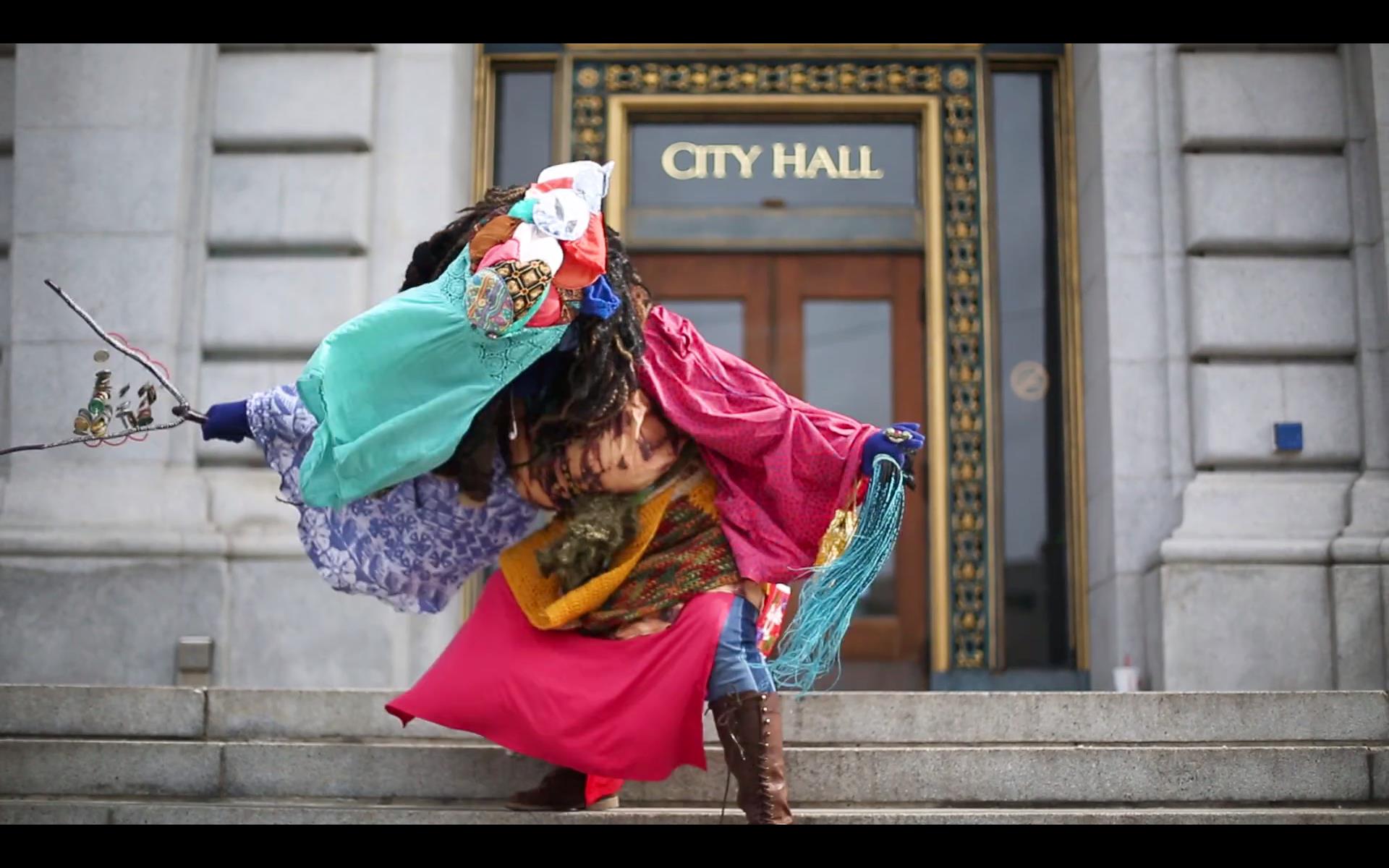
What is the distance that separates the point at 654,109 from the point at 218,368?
2.93 m

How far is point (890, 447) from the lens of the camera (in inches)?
192

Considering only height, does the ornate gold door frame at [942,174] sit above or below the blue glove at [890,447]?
above

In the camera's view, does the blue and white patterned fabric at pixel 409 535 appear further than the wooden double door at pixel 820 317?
No

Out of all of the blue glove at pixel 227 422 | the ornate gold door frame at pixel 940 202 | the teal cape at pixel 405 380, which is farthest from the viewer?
the ornate gold door frame at pixel 940 202

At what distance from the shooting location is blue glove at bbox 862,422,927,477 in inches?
191

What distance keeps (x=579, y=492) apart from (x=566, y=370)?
1.32 feet

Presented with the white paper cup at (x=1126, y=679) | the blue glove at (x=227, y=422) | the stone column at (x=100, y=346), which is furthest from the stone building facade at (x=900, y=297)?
the blue glove at (x=227, y=422)

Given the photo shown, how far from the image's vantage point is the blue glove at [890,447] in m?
4.84

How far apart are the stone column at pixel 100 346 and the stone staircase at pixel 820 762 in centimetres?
214

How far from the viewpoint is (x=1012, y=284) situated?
9.42 metres

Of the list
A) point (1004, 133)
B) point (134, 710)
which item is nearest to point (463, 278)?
point (134, 710)

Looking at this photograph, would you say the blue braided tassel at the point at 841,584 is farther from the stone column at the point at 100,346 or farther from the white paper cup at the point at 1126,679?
the stone column at the point at 100,346

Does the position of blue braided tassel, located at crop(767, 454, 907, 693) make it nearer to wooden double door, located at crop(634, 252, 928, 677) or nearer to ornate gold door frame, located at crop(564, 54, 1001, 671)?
ornate gold door frame, located at crop(564, 54, 1001, 671)

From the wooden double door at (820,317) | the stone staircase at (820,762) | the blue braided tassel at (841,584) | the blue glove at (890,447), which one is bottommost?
the stone staircase at (820,762)
